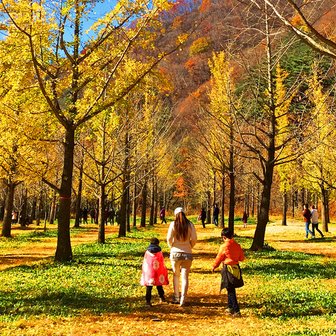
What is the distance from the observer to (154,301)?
8.12m

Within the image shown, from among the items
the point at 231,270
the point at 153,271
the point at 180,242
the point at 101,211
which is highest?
the point at 101,211

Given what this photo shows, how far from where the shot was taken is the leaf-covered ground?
632 cm

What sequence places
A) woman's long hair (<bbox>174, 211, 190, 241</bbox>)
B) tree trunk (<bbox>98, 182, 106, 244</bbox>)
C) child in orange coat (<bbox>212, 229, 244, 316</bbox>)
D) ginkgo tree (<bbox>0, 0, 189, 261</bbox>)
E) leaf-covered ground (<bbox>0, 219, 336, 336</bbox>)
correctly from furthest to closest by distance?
tree trunk (<bbox>98, 182, 106, 244</bbox>)
ginkgo tree (<bbox>0, 0, 189, 261</bbox>)
woman's long hair (<bbox>174, 211, 190, 241</bbox>)
child in orange coat (<bbox>212, 229, 244, 316</bbox>)
leaf-covered ground (<bbox>0, 219, 336, 336</bbox>)

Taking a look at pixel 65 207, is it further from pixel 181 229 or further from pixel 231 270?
pixel 231 270

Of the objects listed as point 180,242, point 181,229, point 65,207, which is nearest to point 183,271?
point 180,242

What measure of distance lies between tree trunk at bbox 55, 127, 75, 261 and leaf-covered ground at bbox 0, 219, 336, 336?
0.54m

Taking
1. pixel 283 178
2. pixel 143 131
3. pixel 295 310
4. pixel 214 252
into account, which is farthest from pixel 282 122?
pixel 295 310

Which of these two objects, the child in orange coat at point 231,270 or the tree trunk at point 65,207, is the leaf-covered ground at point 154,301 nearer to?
the child in orange coat at point 231,270

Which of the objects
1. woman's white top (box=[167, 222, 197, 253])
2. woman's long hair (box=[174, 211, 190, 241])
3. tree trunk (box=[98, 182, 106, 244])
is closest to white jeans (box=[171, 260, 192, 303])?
woman's white top (box=[167, 222, 197, 253])

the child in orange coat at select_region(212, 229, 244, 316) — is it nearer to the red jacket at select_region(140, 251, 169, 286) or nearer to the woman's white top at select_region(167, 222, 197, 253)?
the woman's white top at select_region(167, 222, 197, 253)

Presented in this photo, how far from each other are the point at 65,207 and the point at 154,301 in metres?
5.59

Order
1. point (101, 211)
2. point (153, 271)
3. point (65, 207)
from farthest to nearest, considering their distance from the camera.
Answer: point (101, 211), point (65, 207), point (153, 271)

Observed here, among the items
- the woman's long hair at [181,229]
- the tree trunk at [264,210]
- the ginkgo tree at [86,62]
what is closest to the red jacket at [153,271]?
the woman's long hair at [181,229]

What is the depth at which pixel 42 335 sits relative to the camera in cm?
591
